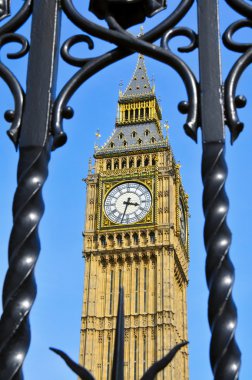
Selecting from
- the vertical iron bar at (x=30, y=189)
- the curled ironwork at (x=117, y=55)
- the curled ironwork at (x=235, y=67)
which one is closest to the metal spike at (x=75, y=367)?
the vertical iron bar at (x=30, y=189)

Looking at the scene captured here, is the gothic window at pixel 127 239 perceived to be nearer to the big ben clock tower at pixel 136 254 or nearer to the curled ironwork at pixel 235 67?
the big ben clock tower at pixel 136 254

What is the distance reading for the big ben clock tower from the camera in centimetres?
3944

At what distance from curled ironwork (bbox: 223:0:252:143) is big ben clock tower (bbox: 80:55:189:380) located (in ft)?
120

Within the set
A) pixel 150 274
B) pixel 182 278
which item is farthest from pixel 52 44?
pixel 182 278

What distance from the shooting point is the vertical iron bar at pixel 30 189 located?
92.4 inches

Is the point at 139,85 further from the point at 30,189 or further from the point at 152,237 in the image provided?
the point at 30,189

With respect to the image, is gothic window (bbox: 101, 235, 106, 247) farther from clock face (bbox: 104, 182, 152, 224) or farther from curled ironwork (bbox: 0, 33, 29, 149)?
curled ironwork (bbox: 0, 33, 29, 149)

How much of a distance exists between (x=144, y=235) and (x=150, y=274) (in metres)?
2.17

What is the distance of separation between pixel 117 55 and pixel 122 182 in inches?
1538

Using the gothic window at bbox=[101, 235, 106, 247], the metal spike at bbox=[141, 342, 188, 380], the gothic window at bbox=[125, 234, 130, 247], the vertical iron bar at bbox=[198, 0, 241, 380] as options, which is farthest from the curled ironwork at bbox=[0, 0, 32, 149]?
the gothic window at bbox=[101, 235, 106, 247]

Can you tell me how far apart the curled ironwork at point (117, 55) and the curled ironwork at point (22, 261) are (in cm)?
13

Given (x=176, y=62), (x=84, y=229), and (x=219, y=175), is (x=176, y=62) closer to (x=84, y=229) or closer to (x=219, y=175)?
(x=219, y=175)

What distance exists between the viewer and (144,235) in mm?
41375

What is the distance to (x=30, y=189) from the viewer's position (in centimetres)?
258
